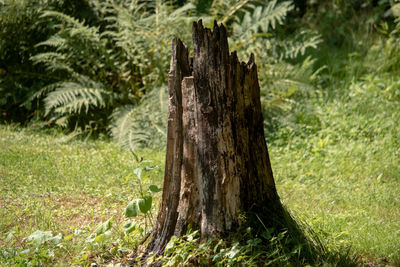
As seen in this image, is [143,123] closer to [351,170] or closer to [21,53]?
[21,53]

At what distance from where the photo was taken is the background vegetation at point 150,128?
325 cm

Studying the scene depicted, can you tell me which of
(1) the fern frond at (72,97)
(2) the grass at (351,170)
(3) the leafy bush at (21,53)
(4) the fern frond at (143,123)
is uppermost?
(3) the leafy bush at (21,53)

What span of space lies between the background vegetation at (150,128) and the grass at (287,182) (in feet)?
0.05

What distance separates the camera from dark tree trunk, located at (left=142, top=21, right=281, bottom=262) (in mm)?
2771

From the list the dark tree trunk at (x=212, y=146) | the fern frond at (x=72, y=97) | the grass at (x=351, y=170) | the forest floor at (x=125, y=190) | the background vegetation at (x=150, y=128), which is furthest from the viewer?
the fern frond at (x=72, y=97)

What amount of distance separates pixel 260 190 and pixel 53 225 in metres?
1.71

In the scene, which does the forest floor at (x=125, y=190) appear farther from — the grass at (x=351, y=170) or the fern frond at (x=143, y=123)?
the fern frond at (x=143, y=123)

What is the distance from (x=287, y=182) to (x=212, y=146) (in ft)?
7.46

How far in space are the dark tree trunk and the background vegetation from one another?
0.18m

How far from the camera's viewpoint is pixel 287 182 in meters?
4.83

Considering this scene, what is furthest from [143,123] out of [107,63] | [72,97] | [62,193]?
[62,193]

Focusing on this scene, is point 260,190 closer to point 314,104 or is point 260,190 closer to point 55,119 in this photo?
point 314,104

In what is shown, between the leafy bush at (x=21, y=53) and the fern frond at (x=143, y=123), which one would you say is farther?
the leafy bush at (x=21, y=53)

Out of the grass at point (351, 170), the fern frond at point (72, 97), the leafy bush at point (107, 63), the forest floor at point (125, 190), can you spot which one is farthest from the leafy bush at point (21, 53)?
the grass at point (351, 170)
